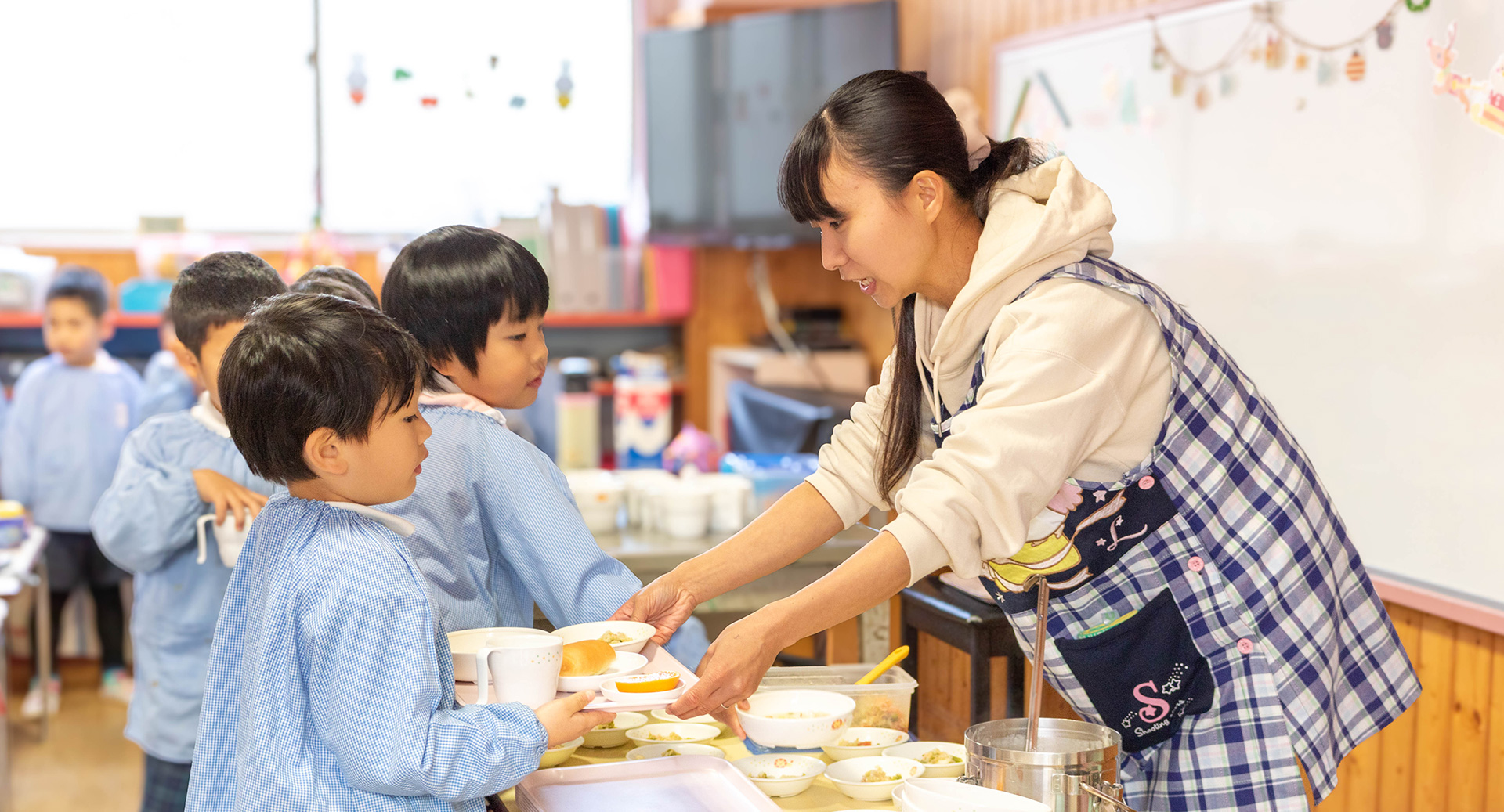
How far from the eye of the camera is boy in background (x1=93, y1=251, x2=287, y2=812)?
1977 millimetres

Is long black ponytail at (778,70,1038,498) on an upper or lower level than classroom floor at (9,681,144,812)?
upper

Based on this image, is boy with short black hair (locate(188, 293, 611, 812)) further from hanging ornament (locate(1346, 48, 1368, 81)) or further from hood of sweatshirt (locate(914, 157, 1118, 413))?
hanging ornament (locate(1346, 48, 1368, 81))

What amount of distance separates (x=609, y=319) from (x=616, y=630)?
4265 mm

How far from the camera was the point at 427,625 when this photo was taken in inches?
42.0

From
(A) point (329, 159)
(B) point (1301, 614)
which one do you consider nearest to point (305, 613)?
(B) point (1301, 614)

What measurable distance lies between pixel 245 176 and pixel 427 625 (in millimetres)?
4791

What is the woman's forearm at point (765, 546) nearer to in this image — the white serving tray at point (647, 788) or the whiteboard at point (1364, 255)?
the white serving tray at point (647, 788)

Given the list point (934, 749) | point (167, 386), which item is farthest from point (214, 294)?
point (167, 386)

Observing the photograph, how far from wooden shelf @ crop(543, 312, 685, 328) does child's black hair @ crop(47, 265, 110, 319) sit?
5.51 feet

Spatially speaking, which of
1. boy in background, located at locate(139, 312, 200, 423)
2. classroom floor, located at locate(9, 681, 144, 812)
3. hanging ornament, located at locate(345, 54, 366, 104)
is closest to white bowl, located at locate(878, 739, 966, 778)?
classroom floor, located at locate(9, 681, 144, 812)

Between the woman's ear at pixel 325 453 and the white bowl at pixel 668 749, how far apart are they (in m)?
0.45

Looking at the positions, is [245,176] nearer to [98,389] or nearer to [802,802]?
[98,389]

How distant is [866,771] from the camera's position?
1.30 metres

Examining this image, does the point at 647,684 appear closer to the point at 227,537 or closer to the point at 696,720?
the point at 696,720
